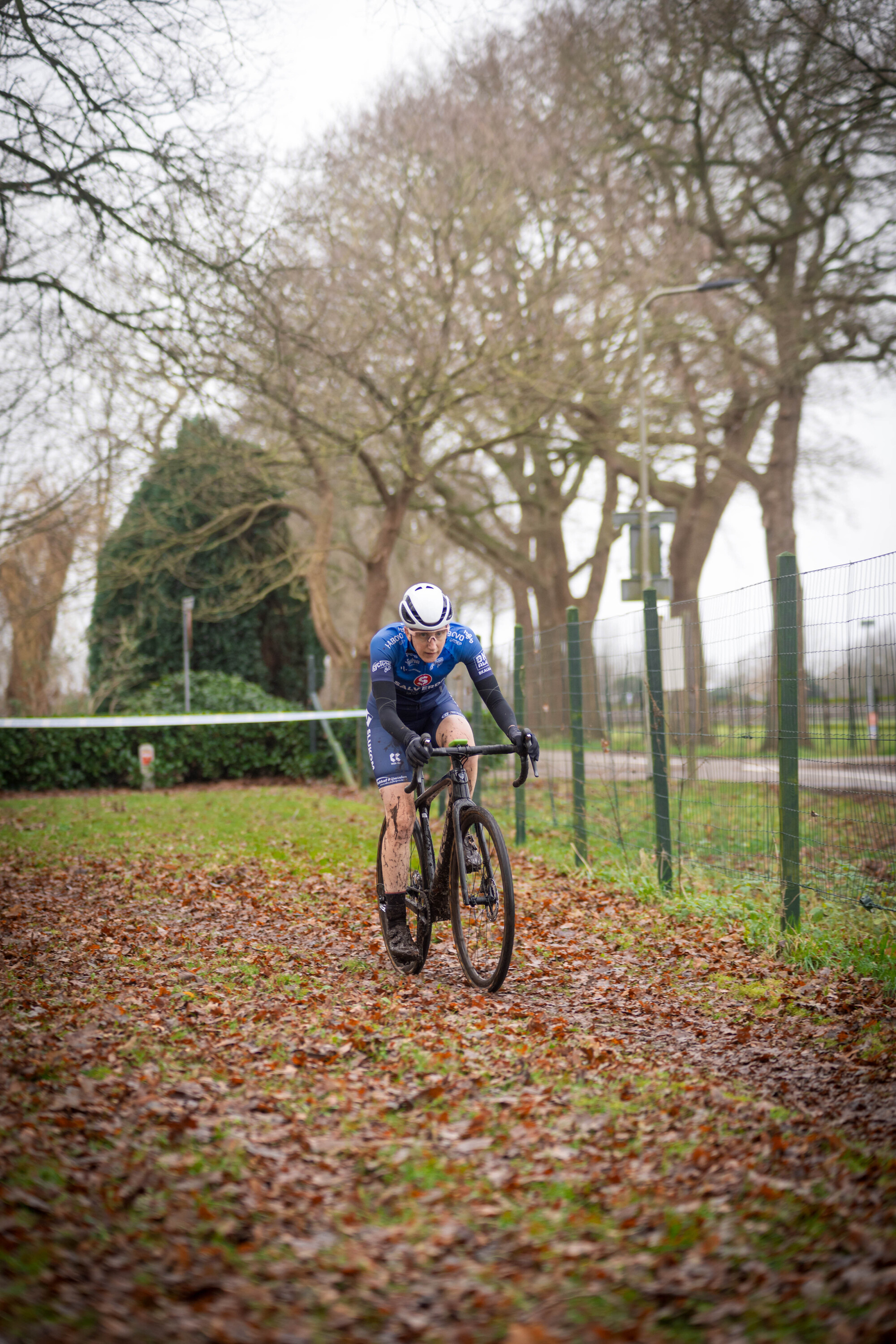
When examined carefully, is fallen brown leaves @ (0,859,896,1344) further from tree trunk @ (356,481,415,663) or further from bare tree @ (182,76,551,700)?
tree trunk @ (356,481,415,663)

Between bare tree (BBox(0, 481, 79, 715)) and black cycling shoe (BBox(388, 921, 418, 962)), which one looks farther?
bare tree (BBox(0, 481, 79, 715))

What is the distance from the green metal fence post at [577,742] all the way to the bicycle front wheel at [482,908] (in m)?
3.85


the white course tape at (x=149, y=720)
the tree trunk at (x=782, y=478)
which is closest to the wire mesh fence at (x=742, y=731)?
the white course tape at (x=149, y=720)

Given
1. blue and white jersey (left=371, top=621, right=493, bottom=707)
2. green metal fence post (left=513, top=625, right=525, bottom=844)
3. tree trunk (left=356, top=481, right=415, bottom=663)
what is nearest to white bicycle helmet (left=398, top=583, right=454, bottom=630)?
blue and white jersey (left=371, top=621, right=493, bottom=707)

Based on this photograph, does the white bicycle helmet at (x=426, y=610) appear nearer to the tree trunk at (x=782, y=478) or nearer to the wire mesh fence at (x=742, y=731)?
the wire mesh fence at (x=742, y=731)

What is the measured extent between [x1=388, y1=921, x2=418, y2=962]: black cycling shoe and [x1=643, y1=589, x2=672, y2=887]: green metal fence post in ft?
8.38

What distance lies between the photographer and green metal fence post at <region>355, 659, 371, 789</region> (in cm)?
1722

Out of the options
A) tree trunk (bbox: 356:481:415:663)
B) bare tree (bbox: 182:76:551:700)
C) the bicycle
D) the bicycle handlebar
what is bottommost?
the bicycle

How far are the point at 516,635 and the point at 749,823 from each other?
3.82 meters

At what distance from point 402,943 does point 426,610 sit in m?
1.81

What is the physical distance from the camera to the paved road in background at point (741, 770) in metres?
5.89

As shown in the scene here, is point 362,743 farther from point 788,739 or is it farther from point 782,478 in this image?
point 788,739

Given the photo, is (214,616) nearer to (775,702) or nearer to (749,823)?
(749,823)

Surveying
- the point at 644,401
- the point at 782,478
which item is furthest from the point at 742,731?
the point at 782,478
